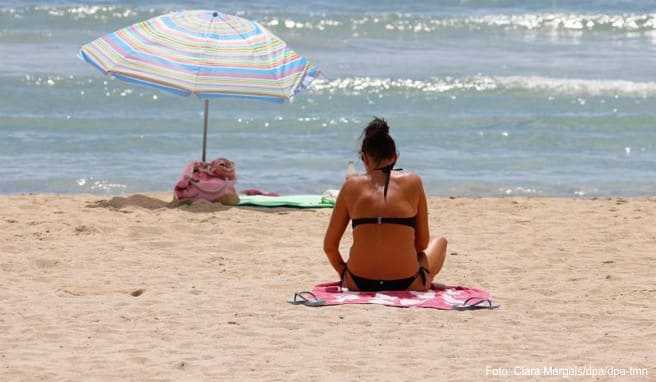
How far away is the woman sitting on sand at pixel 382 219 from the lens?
20.8ft

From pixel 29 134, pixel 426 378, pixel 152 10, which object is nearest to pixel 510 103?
pixel 29 134

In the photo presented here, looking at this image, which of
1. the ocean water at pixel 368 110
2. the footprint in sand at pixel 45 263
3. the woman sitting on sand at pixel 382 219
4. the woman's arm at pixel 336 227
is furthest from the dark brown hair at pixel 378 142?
the ocean water at pixel 368 110

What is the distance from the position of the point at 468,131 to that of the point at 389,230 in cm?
750

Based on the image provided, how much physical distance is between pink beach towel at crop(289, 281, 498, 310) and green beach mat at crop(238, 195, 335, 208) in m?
2.87

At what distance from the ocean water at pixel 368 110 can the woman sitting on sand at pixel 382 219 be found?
4455 millimetres

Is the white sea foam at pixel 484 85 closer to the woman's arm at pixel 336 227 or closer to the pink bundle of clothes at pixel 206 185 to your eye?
the pink bundle of clothes at pixel 206 185

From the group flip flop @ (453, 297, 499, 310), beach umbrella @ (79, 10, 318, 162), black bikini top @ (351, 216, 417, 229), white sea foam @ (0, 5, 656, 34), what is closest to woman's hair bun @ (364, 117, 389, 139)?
black bikini top @ (351, 216, 417, 229)

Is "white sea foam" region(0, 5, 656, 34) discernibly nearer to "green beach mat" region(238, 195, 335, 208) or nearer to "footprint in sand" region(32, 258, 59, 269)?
"green beach mat" region(238, 195, 335, 208)

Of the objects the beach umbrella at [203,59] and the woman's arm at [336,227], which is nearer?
the woman's arm at [336,227]

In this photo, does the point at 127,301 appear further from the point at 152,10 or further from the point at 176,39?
the point at 152,10

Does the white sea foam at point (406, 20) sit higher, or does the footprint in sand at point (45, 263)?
the white sea foam at point (406, 20)

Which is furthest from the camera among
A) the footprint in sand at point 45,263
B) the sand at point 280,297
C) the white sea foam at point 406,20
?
the white sea foam at point 406,20

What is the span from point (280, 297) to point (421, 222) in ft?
2.58

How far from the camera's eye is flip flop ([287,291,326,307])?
637 centimetres
